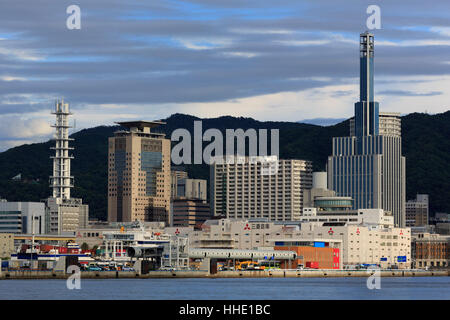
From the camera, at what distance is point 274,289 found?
14800 centimetres

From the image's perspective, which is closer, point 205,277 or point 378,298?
point 378,298

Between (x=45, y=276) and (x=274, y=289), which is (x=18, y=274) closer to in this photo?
(x=45, y=276)

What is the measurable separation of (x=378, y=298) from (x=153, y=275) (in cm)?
7256

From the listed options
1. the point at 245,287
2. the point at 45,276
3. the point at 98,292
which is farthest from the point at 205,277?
the point at 98,292

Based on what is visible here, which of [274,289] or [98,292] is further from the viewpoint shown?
[274,289]
